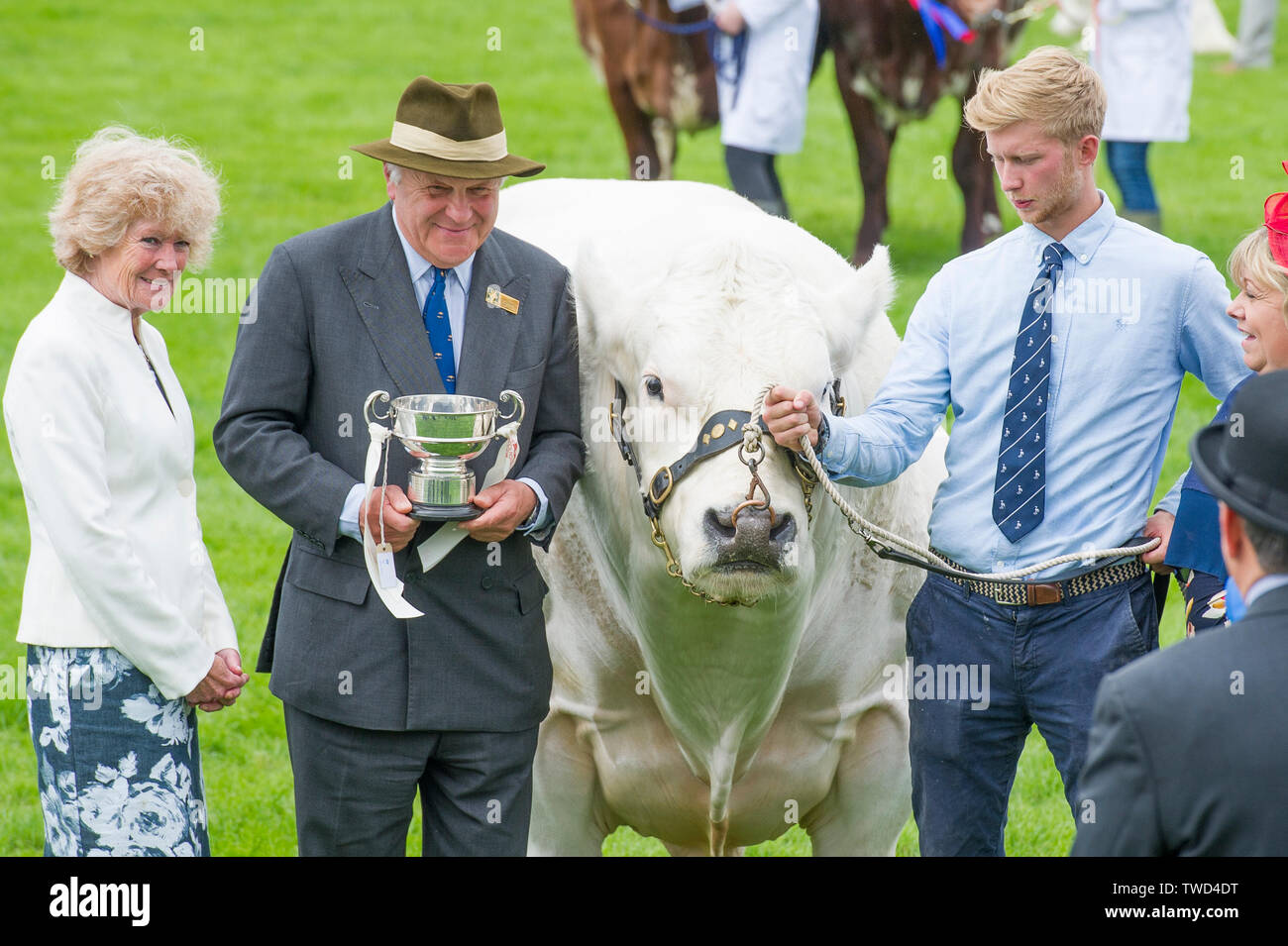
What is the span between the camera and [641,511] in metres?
4.15

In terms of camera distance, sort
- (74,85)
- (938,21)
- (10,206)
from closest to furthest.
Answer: (938,21), (10,206), (74,85)

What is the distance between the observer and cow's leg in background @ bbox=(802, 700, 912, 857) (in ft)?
15.6

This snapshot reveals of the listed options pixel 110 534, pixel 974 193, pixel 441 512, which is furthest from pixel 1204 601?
pixel 974 193

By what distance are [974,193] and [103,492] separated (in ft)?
26.8

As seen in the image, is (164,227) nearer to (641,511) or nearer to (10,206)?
(641,511)

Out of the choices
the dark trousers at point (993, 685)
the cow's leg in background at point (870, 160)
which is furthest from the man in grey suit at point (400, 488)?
the cow's leg in background at point (870, 160)

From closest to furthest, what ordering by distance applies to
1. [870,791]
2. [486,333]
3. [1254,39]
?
[486,333]
[870,791]
[1254,39]

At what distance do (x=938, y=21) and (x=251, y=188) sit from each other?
18.1ft

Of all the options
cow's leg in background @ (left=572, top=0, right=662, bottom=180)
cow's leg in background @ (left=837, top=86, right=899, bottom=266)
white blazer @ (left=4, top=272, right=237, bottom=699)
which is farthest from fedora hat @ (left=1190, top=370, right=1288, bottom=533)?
cow's leg in background @ (left=572, top=0, right=662, bottom=180)

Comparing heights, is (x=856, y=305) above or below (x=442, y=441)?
above

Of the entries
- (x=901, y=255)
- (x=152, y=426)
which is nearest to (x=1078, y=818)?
(x=152, y=426)

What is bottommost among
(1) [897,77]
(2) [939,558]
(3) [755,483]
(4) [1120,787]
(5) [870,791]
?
(5) [870,791]

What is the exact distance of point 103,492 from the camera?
11.8ft

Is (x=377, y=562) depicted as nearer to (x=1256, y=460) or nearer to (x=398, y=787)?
(x=398, y=787)
